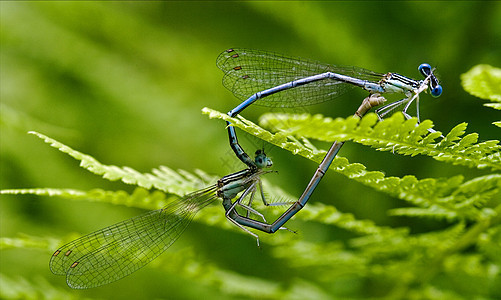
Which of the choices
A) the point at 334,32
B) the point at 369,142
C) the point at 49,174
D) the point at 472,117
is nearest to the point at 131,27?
the point at 49,174

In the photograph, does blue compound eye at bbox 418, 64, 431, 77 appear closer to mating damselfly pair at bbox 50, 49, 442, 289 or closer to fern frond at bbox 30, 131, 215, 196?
mating damselfly pair at bbox 50, 49, 442, 289

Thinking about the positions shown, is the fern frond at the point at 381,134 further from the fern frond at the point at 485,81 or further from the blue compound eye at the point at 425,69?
the blue compound eye at the point at 425,69

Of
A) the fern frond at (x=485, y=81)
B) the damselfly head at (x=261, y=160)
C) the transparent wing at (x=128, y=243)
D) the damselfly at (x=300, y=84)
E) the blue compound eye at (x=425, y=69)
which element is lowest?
the transparent wing at (x=128, y=243)

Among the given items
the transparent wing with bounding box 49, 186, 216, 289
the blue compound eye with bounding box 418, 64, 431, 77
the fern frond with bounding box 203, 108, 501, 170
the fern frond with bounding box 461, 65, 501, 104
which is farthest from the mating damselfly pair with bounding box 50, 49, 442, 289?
the fern frond with bounding box 461, 65, 501, 104

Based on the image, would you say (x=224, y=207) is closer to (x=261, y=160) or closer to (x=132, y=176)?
(x=261, y=160)

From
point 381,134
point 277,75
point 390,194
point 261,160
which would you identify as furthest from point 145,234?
point 381,134

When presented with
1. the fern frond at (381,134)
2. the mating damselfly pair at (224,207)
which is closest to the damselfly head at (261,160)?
the mating damselfly pair at (224,207)

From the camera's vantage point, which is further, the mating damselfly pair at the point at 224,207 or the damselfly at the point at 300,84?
the mating damselfly pair at the point at 224,207
